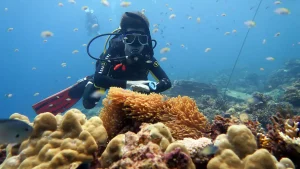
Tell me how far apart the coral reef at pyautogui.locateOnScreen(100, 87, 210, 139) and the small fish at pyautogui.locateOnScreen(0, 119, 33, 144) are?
51.7 inches

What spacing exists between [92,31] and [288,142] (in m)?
33.6

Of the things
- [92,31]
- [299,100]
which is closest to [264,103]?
[299,100]

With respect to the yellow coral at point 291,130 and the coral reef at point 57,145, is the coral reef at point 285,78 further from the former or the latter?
the coral reef at point 57,145

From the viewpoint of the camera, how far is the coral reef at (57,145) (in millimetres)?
2490

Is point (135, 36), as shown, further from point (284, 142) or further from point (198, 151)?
point (284, 142)

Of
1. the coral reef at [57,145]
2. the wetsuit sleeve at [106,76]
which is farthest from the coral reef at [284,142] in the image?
the wetsuit sleeve at [106,76]

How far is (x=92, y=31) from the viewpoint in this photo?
110 feet

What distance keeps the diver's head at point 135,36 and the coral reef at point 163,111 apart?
2884 mm

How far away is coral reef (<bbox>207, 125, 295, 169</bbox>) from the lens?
2.25 meters

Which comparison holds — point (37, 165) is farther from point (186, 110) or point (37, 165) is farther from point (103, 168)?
point (186, 110)

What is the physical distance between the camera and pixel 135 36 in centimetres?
650

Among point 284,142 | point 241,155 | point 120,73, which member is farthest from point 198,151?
point 120,73

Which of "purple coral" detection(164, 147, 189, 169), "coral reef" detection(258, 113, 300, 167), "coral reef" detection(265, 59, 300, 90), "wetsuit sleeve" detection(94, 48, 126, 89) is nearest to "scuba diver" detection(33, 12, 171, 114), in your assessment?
"wetsuit sleeve" detection(94, 48, 126, 89)

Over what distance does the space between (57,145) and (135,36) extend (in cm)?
442
